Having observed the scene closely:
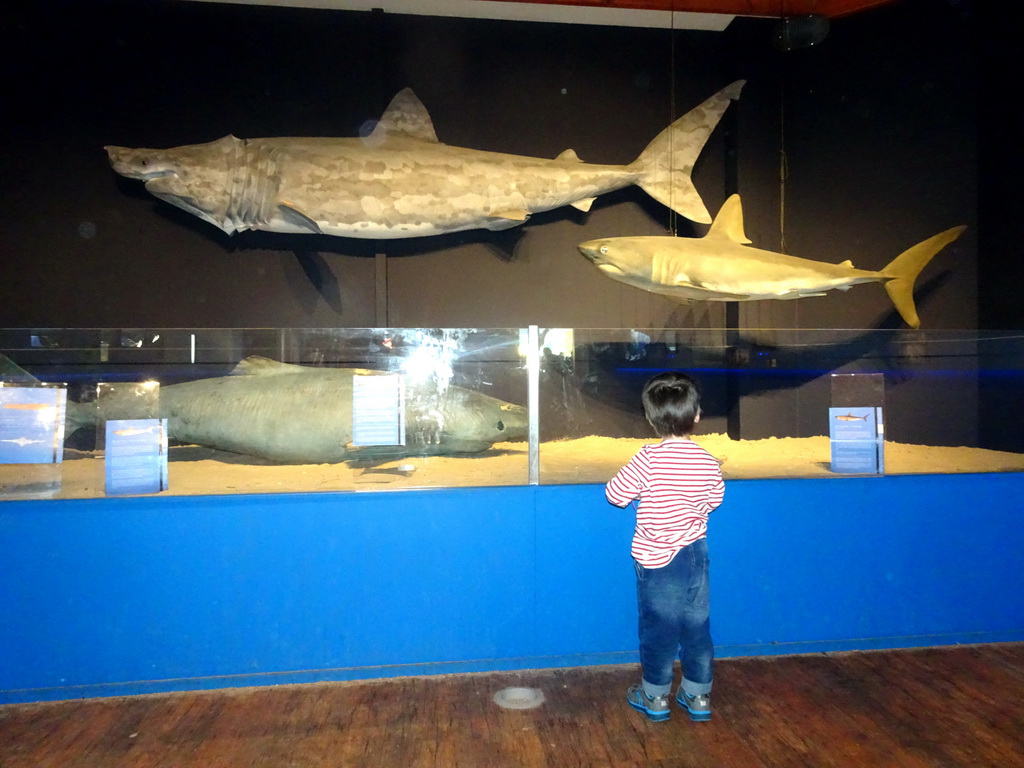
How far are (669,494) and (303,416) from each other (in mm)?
1696

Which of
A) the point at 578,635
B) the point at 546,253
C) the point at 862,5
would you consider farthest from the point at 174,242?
the point at 862,5

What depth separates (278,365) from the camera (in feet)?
9.11

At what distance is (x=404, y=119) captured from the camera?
13.2ft

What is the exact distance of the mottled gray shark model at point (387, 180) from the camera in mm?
3770

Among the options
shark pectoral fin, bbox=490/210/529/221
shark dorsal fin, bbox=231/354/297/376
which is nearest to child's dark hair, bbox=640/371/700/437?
shark dorsal fin, bbox=231/354/297/376

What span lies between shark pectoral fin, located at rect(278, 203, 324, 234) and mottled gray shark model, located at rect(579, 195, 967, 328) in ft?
5.53

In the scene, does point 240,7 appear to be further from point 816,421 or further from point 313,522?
point 816,421

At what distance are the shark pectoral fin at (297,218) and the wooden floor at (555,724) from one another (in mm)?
2621

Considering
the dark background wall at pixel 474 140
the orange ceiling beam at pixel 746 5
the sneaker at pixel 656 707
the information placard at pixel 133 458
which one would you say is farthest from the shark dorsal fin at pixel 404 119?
the sneaker at pixel 656 707

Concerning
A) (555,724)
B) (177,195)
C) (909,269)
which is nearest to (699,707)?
(555,724)

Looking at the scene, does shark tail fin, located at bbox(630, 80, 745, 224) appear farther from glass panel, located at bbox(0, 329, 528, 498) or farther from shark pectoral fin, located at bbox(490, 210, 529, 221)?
glass panel, located at bbox(0, 329, 528, 498)

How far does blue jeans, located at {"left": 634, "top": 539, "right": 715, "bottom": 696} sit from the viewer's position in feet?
6.63

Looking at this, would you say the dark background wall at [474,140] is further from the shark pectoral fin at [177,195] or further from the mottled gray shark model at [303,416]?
the mottled gray shark model at [303,416]

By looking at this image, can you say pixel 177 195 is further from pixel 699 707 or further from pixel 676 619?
pixel 699 707
